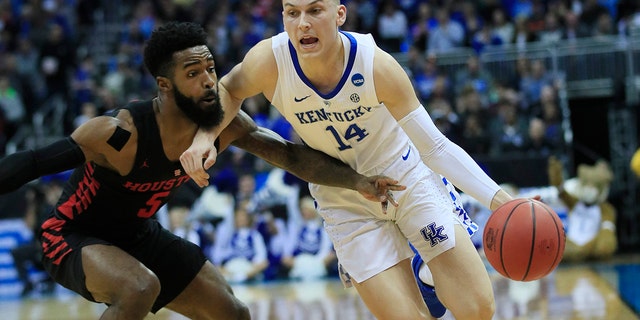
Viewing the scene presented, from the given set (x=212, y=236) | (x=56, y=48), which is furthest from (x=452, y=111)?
(x=56, y=48)

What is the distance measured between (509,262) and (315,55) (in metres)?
1.61

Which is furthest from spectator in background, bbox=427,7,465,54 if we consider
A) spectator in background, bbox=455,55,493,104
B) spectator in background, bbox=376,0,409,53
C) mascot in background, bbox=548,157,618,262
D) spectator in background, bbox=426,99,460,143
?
mascot in background, bbox=548,157,618,262

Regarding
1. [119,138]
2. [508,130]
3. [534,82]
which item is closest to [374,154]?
[119,138]

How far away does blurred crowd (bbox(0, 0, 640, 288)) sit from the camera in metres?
12.7

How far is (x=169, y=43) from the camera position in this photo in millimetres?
5254

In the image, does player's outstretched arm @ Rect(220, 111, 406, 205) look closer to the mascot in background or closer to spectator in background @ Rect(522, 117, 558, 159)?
the mascot in background

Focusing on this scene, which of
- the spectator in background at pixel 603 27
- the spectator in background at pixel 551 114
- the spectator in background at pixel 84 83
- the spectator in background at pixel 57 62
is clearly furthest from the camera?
the spectator in background at pixel 57 62

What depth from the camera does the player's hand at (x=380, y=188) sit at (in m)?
5.03

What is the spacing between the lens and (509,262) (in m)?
4.89

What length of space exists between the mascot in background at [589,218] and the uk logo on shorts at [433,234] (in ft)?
25.6

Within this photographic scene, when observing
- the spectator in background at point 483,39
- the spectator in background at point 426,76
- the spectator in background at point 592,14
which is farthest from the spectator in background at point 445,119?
the spectator in background at point 592,14

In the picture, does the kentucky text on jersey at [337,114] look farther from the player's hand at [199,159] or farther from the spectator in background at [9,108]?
the spectator in background at [9,108]

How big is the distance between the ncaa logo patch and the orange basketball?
1.08 metres

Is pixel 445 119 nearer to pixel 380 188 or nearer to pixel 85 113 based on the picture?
pixel 85 113
